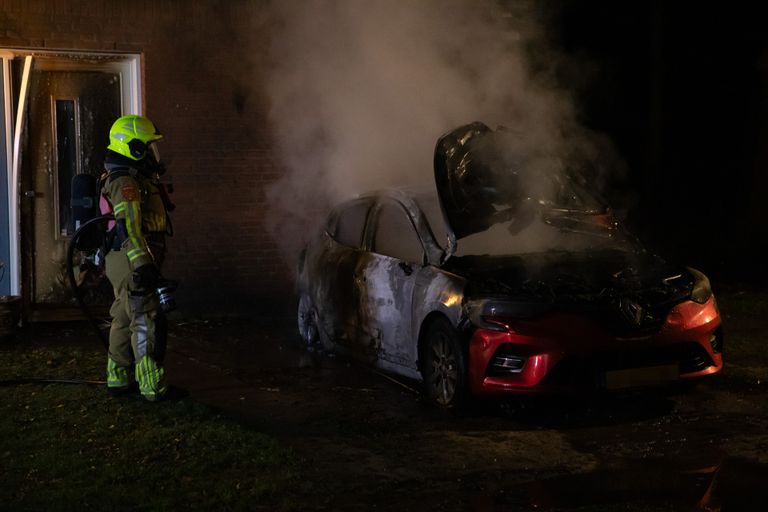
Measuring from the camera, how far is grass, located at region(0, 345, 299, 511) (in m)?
5.04

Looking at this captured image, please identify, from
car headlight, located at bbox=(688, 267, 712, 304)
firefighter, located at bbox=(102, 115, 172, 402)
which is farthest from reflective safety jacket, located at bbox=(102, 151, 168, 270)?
car headlight, located at bbox=(688, 267, 712, 304)

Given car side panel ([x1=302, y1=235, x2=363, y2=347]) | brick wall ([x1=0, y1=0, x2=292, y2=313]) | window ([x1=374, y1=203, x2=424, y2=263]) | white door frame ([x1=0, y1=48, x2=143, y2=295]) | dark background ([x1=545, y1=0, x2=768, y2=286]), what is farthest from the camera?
dark background ([x1=545, y1=0, x2=768, y2=286])

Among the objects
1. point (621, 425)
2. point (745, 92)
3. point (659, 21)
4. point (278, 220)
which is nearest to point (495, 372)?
point (621, 425)

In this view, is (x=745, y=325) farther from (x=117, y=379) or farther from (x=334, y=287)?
(x=117, y=379)

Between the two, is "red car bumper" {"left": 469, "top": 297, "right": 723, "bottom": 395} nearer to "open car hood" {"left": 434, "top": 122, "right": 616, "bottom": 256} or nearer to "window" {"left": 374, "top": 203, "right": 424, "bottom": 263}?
"open car hood" {"left": 434, "top": 122, "right": 616, "bottom": 256}

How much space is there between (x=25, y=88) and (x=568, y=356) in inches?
240

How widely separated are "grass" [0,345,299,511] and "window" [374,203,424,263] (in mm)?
1747

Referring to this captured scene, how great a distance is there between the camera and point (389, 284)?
23.7 ft

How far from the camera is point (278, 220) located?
35.2 ft

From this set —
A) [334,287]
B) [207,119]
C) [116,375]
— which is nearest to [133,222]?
[116,375]

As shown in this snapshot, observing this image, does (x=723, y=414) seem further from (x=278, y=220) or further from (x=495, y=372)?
(x=278, y=220)

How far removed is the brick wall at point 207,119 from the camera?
9859mm

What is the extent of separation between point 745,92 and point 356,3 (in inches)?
365

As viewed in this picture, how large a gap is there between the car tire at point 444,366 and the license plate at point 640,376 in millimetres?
900
